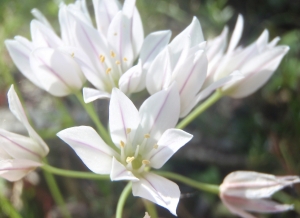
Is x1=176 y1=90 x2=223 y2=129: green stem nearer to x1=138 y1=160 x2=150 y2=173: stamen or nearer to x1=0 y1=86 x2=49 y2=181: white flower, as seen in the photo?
x1=138 y1=160 x2=150 y2=173: stamen

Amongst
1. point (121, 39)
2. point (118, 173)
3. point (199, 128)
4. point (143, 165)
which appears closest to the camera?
point (118, 173)

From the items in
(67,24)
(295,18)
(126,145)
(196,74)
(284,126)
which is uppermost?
(67,24)

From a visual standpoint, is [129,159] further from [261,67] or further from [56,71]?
[261,67]

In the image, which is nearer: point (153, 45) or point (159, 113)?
point (159, 113)

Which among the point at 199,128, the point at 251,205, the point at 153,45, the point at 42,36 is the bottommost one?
the point at 199,128

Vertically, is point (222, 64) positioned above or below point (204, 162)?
above

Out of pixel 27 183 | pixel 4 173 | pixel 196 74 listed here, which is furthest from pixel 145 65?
pixel 27 183

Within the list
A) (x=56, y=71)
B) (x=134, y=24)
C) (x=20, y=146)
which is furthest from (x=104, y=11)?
(x=20, y=146)

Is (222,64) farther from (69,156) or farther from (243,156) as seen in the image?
(69,156)
